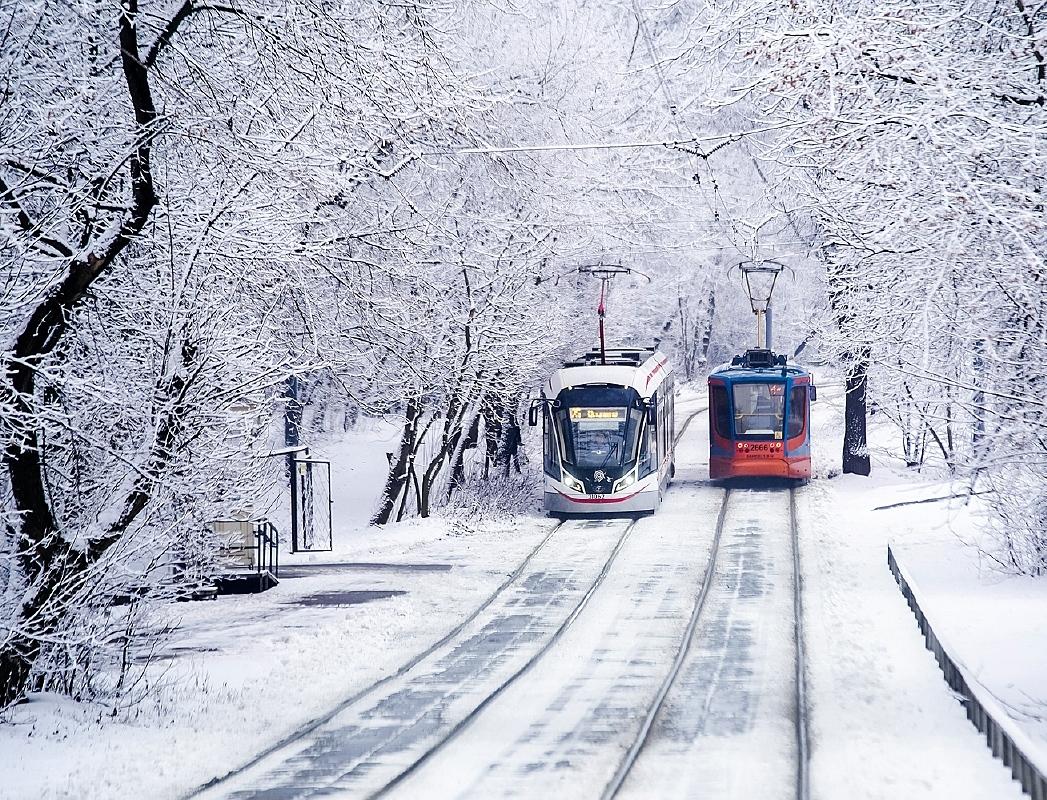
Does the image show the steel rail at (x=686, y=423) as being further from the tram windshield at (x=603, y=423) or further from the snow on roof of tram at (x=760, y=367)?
the tram windshield at (x=603, y=423)

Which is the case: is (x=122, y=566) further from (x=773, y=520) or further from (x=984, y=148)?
(x=773, y=520)

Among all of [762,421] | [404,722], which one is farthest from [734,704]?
[762,421]

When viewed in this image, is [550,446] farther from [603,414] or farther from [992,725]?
[992,725]

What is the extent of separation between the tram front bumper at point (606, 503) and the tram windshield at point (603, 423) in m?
0.64

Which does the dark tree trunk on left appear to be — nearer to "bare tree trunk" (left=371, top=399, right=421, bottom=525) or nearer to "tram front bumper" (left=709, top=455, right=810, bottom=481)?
"bare tree trunk" (left=371, top=399, right=421, bottom=525)

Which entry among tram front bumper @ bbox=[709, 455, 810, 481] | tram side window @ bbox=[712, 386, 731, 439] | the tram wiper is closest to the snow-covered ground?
the tram wiper

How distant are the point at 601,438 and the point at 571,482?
45.5 inches

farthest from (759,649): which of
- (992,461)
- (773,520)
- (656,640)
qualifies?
(773,520)

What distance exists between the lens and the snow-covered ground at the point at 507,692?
30.7ft

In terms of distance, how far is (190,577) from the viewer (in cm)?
1186

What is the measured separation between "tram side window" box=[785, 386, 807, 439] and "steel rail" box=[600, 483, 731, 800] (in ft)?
24.9

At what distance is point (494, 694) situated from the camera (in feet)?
39.6

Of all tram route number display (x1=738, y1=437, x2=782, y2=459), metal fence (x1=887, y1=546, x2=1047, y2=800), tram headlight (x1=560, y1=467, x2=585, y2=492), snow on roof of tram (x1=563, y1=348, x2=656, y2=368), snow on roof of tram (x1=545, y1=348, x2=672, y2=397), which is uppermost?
snow on roof of tram (x1=563, y1=348, x2=656, y2=368)

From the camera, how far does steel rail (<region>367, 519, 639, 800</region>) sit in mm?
9328
